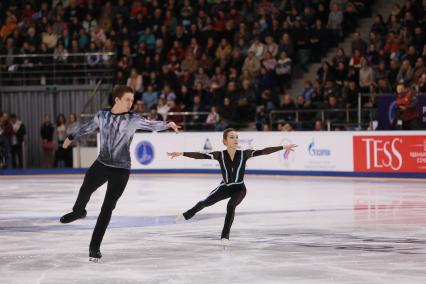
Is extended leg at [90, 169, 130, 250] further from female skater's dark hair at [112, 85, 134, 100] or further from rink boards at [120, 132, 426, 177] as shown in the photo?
rink boards at [120, 132, 426, 177]

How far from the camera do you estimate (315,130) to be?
2383cm

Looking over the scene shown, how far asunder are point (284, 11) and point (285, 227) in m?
15.7

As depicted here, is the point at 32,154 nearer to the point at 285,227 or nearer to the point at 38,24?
the point at 38,24

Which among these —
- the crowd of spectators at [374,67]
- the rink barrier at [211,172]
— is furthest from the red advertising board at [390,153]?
the crowd of spectators at [374,67]

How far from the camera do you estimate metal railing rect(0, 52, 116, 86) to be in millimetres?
29516

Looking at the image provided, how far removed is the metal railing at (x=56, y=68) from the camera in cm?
2952

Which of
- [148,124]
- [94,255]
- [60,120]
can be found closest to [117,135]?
[148,124]

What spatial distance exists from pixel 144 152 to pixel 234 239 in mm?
15400

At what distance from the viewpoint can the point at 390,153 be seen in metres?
22.0

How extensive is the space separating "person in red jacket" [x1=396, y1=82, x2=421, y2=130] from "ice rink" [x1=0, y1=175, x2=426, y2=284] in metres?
2.36

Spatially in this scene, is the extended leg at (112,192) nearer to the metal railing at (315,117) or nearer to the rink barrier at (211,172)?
the rink barrier at (211,172)

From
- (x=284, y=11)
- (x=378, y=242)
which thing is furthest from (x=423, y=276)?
(x=284, y=11)

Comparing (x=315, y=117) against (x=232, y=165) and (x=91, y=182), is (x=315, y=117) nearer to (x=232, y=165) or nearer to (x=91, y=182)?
(x=232, y=165)

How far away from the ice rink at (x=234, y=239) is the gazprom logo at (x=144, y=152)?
23.1 ft
